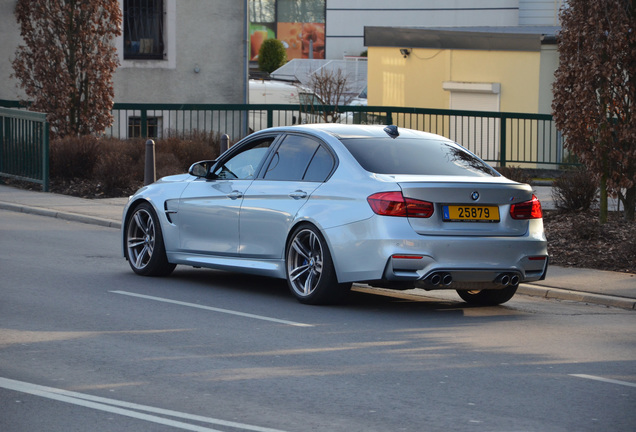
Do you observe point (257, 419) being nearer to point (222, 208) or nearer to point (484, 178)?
point (484, 178)

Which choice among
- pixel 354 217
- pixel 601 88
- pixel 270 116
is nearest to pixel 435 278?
pixel 354 217

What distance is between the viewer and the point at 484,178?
9.86 metres

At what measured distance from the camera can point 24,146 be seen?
2122 cm

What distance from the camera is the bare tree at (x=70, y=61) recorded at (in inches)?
898

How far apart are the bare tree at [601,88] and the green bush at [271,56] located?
2766 inches

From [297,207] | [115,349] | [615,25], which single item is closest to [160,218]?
[297,207]

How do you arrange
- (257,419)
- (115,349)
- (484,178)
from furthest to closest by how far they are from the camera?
(484,178) → (115,349) → (257,419)

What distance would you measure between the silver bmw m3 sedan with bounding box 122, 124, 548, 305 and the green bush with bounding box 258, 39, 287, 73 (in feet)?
243

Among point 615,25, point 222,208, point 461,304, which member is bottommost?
point 461,304

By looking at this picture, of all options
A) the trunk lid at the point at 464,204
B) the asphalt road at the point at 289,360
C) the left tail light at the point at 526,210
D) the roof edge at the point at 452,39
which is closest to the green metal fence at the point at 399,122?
the roof edge at the point at 452,39

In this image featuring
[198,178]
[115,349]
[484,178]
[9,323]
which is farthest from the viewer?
[198,178]

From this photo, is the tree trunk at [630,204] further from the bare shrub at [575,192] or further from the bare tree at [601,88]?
the bare shrub at [575,192]

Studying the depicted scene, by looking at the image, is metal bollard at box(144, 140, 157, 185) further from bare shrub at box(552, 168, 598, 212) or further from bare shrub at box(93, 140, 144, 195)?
bare shrub at box(552, 168, 598, 212)

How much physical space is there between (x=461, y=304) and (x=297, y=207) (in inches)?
71.2
